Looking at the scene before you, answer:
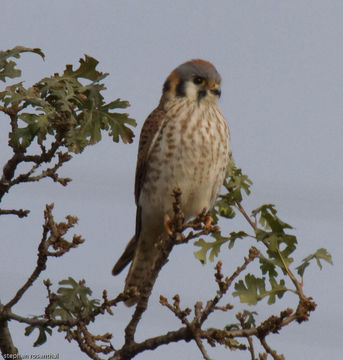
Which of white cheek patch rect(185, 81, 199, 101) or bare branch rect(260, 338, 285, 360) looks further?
white cheek patch rect(185, 81, 199, 101)

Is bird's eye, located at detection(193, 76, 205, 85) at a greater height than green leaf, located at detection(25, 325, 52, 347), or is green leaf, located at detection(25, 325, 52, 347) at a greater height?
bird's eye, located at detection(193, 76, 205, 85)

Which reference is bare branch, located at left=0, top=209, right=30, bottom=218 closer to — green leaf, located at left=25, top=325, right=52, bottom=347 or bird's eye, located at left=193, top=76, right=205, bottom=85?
green leaf, located at left=25, top=325, right=52, bottom=347

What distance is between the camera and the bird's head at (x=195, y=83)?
5.26 metres

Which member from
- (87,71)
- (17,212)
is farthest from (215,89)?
(17,212)

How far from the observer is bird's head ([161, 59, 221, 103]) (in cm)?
526

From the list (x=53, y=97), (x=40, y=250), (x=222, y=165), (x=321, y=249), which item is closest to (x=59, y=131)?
(x=53, y=97)

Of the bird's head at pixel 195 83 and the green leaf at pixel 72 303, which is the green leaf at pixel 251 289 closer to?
the green leaf at pixel 72 303

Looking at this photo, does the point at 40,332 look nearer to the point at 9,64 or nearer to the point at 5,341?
the point at 5,341

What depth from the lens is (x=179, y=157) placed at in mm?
4824

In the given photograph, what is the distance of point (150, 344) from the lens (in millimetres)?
3387

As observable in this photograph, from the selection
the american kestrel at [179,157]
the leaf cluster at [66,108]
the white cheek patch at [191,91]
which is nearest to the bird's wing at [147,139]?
the american kestrel at [179,157]

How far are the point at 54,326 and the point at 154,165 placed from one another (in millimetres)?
1725

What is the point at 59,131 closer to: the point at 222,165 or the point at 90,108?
the point at 90,108

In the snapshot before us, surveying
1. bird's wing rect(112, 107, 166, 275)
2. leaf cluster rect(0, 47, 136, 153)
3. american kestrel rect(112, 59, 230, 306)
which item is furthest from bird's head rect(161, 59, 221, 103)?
leaf cluster rect(0, 47, 136, 153)
